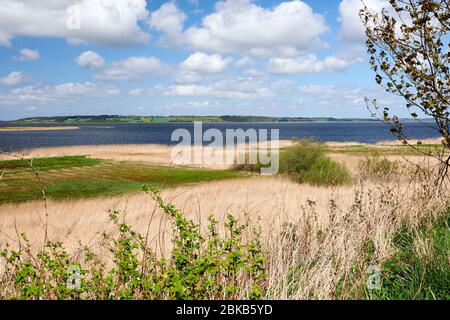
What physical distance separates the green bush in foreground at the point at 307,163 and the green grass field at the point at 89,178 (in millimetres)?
4739

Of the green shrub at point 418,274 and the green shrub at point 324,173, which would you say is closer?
the green shrub at point 418,274

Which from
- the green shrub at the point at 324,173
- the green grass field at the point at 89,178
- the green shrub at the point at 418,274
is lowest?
the green grass field at the point at 89,178

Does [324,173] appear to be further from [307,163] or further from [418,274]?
[418,274]

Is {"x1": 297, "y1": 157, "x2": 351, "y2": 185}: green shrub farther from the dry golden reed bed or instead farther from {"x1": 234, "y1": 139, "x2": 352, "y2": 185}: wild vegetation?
the dry golden reed bed

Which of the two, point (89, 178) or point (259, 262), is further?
point (89, 178)

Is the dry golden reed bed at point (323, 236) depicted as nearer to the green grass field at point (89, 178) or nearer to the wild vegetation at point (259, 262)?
the wild vegetation at point (259, 262)

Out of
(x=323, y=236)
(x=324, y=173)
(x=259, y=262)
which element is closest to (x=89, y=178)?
(x=324, y=173)

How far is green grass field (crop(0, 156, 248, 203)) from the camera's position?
22.7 m

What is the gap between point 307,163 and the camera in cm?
2780

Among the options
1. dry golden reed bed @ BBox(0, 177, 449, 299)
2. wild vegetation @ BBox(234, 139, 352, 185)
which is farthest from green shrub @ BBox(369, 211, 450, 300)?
wild vegetation @ BBox(234, 139, 352, 185)

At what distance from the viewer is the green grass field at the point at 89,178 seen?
22656 mm

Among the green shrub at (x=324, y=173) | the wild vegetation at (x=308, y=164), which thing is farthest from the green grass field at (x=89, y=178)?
the green shrub at (x=324, y=173)

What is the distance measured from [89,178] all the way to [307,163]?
15024 millimetres
